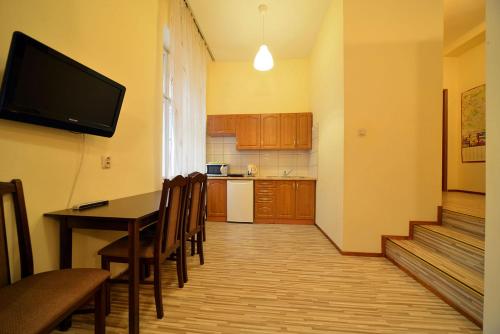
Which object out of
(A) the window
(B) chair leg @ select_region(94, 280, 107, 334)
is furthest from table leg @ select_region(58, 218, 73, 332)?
(A) the window

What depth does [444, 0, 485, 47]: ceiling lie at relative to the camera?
305 centimetres

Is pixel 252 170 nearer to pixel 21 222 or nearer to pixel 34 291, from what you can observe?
pixel 21 222

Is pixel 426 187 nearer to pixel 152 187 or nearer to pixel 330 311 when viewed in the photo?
pixel 330 311

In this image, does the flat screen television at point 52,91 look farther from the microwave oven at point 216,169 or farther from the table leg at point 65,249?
the microwave oven at point 216,169

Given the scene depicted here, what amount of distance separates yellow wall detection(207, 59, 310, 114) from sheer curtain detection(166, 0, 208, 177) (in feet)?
2.14

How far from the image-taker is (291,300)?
169 centimetres

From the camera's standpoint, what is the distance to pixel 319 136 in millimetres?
3678

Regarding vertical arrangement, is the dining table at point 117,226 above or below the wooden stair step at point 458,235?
above

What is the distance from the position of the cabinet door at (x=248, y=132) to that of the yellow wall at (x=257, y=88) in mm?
341

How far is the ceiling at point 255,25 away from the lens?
3.03 m

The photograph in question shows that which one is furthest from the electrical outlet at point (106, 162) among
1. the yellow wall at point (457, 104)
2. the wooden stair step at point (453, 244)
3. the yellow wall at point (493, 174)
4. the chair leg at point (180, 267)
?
the yellow wall at point (457, 104)

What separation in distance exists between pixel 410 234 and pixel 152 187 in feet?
10.5

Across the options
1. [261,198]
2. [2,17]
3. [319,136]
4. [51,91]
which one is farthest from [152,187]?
[319,136]

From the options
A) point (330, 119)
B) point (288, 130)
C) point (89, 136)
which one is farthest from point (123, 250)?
point (288, 130)
